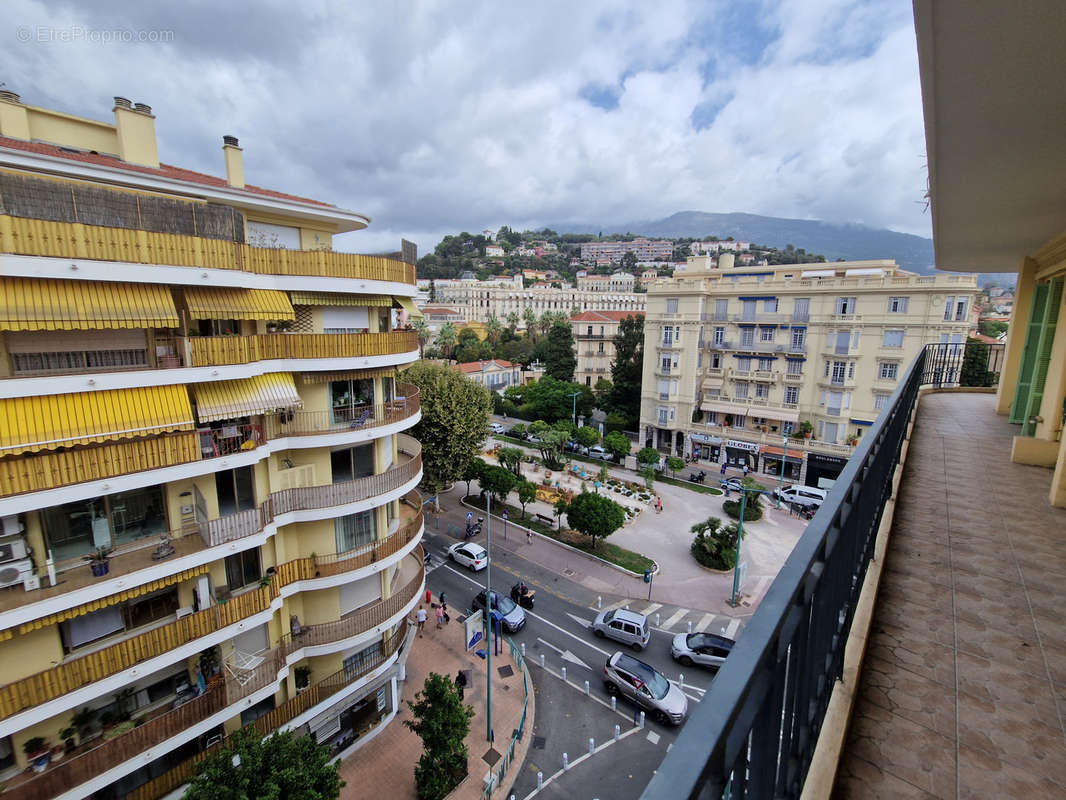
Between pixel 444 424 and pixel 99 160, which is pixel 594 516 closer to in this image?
pixel 444 424

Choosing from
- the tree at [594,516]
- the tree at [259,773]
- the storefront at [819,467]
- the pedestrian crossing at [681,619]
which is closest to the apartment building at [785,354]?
the storefront at [819,467]

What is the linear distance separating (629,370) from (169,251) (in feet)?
123

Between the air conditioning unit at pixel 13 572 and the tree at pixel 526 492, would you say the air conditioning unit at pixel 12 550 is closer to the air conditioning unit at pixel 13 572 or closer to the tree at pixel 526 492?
the air conditioning unit at pixel 13 572

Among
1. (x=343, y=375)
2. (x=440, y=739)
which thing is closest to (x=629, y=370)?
(x=343, y=375)

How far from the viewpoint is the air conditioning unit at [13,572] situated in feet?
27.2

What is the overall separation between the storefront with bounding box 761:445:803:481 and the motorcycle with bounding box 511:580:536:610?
2224cm

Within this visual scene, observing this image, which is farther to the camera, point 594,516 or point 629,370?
point 629,370

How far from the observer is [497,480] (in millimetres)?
29266

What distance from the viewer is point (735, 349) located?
38281mm

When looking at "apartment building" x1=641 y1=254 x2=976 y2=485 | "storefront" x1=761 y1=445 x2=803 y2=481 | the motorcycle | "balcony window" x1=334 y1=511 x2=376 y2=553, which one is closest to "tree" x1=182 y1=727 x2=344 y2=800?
"balcony window" x1=334 y1=511 x2=376 y2=553

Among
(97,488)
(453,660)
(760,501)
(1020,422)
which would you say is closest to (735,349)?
(760,501)

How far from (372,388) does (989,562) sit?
12.2m

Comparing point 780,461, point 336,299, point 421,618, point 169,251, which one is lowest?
point 421,618

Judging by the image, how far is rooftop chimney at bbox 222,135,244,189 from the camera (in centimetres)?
1396
